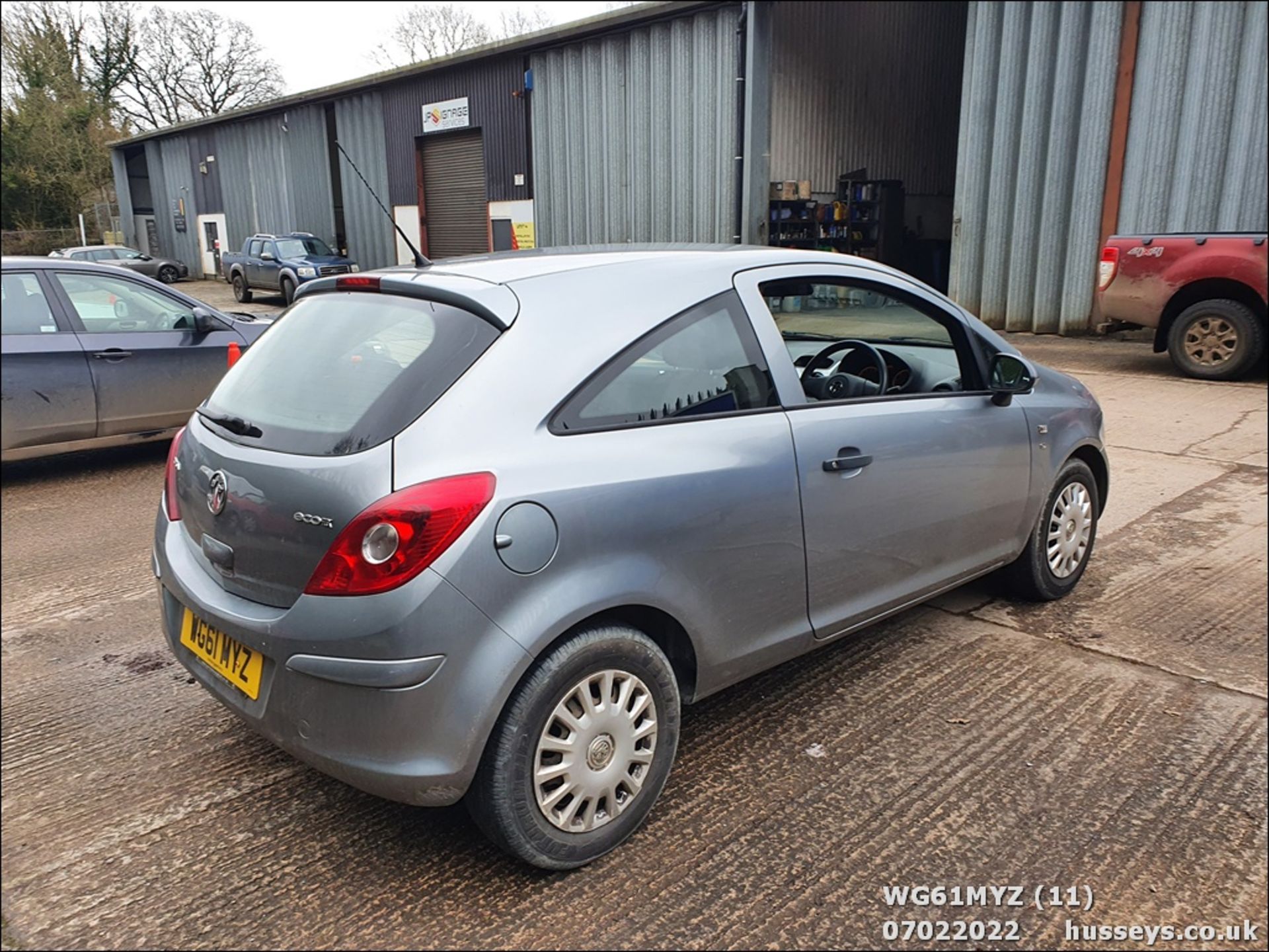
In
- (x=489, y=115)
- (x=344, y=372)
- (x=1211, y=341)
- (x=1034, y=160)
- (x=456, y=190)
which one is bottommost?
(x=1211, y=341)

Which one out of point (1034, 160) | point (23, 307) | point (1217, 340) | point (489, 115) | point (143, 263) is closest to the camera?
point (23, 307)

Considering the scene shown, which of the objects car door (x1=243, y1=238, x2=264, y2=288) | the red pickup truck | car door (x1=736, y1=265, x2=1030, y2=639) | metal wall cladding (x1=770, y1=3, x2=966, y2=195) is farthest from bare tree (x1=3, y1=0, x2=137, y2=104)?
metal wall cladding (x1=770, y1=3, x2=966, y2=195)

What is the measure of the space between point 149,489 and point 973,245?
14364 millimetres

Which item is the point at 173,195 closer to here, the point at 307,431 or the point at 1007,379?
the point at 307,431

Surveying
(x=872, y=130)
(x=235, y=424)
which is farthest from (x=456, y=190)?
(x=235, y=424)

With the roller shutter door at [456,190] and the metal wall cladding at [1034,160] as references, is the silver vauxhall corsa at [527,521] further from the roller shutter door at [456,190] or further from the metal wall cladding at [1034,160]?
the roller shutter door at [456,190]

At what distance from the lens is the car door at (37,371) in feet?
3.37

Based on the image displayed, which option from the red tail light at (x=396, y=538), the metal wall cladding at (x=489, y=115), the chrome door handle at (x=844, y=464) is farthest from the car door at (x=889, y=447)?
the metal wall cladding at (x=489, y=115)

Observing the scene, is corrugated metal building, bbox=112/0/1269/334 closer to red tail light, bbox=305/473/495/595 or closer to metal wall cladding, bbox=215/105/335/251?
metal wall cladding, bbox=215/105/335/251

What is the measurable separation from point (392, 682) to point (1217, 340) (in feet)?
33.4

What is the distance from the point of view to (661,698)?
102 inches

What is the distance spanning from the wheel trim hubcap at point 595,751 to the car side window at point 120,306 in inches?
48.4

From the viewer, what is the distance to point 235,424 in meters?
2.52

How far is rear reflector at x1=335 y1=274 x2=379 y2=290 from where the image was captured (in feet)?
8.97
